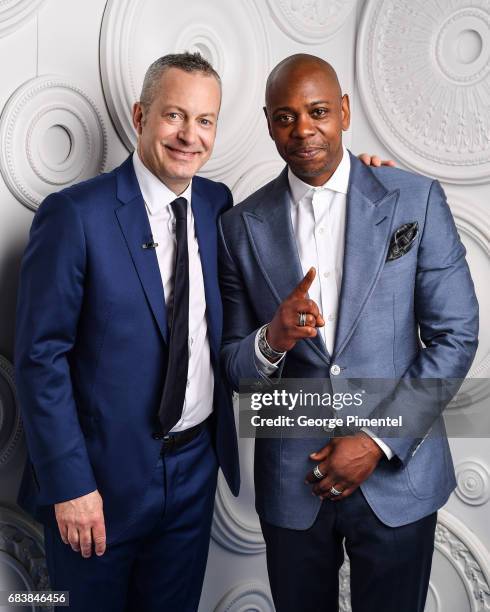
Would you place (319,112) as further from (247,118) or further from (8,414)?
(8,414)

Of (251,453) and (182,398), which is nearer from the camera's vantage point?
(182,398)

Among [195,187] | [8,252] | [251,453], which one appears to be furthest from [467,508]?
[8,252]

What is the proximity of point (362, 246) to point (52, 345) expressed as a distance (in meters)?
0.82

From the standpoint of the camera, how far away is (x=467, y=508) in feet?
9.39

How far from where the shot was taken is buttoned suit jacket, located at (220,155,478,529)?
187 centimetres

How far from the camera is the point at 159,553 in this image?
6.89ft

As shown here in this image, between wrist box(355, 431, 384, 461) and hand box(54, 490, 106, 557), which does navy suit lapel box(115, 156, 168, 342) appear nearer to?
hand box(54, 490, 106, 557)

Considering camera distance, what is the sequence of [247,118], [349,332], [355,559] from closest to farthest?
[349,332], [355,559], [247,118]

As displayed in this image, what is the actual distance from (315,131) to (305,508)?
0.99 m

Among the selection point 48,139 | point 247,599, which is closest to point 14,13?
point 48,139

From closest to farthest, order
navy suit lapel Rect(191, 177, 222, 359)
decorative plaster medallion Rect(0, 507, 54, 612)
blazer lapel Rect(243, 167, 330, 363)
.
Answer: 1. blazer lapel Rect(243, 167, 330, 363)
2. navy suit lapel Rect(191, 177, 222, 359)
3. decorative plaster medallion Rect(0, 507, 54, 612)

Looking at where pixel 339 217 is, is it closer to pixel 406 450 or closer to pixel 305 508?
pixel 406 450

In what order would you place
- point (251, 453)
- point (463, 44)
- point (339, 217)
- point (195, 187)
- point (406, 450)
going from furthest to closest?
point (251, 453), point (463, 44), point (195, 187), point (339, 217), point (406, 450)

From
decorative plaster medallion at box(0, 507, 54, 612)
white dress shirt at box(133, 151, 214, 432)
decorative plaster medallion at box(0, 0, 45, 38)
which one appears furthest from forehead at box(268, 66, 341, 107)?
decorative plaster medallion at box(0, 507, 54, 612)
